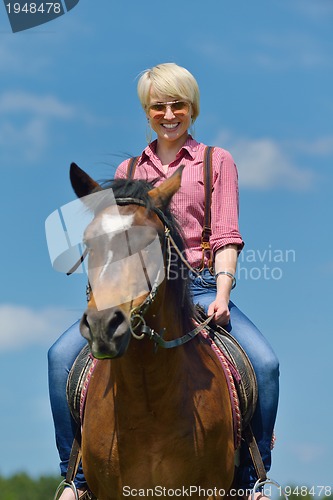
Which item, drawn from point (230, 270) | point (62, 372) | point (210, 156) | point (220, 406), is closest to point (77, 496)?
point (62, 372)

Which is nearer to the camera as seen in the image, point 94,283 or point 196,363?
point 94,283

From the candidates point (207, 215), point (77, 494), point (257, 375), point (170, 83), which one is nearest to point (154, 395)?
point (257, 375)

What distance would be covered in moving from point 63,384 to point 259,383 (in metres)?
2.00

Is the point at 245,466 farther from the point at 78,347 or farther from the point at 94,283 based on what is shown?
the point at 94,283

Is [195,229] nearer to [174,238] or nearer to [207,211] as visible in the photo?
[207,211]

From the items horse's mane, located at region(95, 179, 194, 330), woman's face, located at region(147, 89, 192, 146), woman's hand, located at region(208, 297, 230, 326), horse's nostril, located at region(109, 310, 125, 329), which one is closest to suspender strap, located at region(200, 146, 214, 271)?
woman's face, located at region(147, 89, 192, 146)

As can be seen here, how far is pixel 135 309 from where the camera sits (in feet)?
22.3

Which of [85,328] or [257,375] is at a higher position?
[85,328]

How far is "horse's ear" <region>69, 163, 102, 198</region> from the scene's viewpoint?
7.73 meters

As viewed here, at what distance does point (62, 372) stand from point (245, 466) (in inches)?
82.2

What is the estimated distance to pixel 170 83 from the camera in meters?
9.66

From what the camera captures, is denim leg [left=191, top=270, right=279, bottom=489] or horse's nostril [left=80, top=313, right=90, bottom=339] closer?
horse's nostril [left=80, top=313, right=90, bottom=339]

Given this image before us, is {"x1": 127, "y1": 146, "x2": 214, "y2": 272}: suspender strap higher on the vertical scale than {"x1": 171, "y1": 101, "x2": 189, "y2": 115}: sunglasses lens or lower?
lower

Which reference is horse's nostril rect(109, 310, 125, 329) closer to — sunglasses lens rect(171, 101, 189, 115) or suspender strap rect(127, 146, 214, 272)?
suspender strap rect(127, 146, 214, 272)
